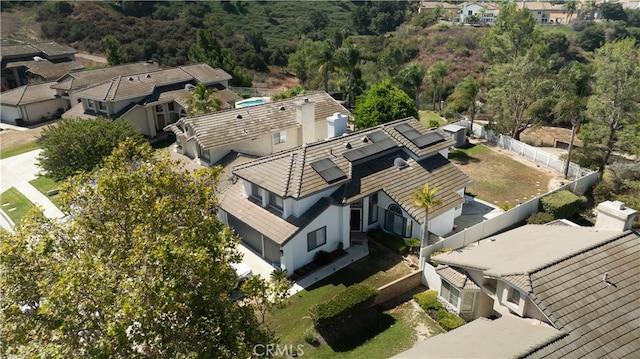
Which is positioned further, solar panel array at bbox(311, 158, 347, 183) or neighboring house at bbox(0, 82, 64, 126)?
neighboring house at bbox(0, 82, 64, 126)

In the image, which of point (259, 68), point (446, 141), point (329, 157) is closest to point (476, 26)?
point (259, 68)

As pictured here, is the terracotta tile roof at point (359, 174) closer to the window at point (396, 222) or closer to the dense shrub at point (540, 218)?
the window at point (396, 222)

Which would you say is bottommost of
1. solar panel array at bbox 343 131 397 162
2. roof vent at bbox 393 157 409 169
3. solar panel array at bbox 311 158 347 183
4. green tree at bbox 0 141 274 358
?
roof vent at bbox 393 157 409 169

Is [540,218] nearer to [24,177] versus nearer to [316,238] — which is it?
[316,238]

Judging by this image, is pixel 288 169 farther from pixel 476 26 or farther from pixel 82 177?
pixel 476 26

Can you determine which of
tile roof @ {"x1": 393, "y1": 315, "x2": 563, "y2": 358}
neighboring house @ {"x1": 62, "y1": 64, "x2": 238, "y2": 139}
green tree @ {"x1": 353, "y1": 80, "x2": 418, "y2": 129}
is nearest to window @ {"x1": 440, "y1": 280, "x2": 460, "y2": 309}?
tile roof @ {"x1": 393, "y1": 315, "x2": 563, "y2": 358}

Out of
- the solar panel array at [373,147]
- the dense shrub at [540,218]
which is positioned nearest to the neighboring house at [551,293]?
the dense shrub at [540,218]

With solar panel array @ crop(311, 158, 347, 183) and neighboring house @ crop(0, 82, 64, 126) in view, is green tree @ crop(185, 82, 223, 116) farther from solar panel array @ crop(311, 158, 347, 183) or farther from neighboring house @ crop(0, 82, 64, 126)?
neighboring house @ crop(0, 82, 64, 126)

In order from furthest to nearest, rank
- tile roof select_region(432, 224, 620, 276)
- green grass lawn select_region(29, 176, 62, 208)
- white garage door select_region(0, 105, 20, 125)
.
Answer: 1. white garage door select_region(0, 105, 20, 125)
2. green grass lawn select_region(29, 176, 62, 208)
3. tile roof select_region(432, 224, 620, 276)
